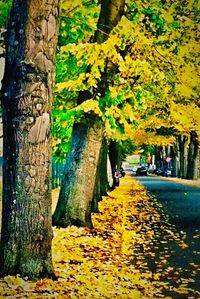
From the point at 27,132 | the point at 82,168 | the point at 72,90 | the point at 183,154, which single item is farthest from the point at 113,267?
the point at 183,154

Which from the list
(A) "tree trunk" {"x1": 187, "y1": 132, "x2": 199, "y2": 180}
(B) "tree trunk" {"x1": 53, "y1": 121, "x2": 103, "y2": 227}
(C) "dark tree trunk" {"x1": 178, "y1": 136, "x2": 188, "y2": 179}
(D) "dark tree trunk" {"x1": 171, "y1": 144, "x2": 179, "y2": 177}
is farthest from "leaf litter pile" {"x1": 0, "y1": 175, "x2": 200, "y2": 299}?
(D) "dark tree trunk" {"x1": 171, "y1": 144, "x2": 179, "y2": 177}

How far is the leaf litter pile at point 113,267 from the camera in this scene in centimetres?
715

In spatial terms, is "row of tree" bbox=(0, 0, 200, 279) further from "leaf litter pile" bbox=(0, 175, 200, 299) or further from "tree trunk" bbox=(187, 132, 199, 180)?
"tree trunk" bbox=(187, 132, 199, 180)

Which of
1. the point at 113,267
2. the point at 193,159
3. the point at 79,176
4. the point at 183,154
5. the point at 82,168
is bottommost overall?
the point at 113,267

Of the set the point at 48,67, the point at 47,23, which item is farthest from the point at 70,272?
the point at 47,23

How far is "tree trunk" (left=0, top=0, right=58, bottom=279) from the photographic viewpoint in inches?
290

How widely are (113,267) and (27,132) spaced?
3.05 m

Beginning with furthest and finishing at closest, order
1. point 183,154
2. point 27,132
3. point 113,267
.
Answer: point 183,154 → point 113,267 → point 27,132

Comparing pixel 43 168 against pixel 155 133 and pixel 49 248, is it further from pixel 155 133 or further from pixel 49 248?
pixel 155 133

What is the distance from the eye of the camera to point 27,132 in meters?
7.46

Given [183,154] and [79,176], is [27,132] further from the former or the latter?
[183,154]

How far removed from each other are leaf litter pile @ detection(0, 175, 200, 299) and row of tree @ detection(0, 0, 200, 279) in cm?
51

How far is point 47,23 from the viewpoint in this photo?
7512mm

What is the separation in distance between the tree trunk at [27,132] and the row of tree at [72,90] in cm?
1
